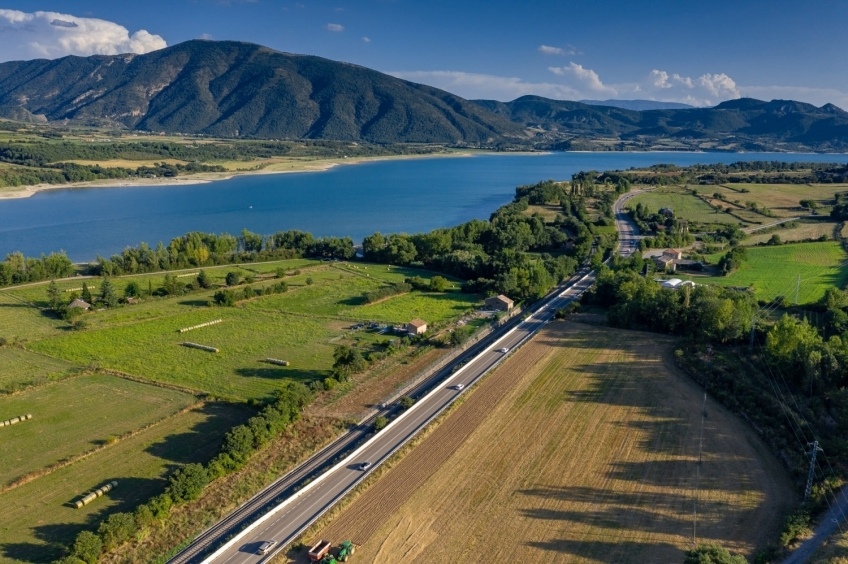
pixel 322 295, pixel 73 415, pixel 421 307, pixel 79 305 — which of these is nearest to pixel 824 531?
pixel 421 307

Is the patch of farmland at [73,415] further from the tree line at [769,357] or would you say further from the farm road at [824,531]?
the tree line at [769,357]

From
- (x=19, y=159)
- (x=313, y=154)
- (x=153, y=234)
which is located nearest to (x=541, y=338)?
(x=153, y=234)

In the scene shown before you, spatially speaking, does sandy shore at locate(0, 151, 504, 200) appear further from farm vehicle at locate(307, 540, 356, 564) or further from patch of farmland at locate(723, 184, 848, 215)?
farm vehicle at locate(307, 540, 356, 564)

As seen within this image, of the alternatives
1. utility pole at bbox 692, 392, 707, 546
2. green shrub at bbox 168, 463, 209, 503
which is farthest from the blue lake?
utility pole at bbox 692, 392, 707, 546

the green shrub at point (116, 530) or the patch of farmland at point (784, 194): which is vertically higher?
the patch of farmland at point (784, 194)

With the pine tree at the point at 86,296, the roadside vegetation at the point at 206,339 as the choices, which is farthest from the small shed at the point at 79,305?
the pine tree at the point at 86,296
